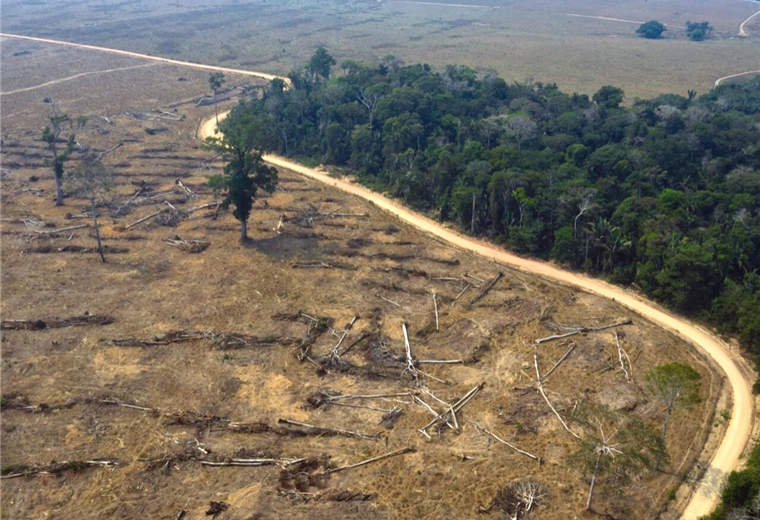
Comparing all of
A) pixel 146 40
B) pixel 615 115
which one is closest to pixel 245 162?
pixel 615 115

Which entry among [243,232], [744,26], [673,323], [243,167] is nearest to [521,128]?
[673,323]

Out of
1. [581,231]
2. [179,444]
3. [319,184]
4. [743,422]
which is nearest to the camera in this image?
[179,444]

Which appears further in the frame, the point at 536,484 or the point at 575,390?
the point at 575,390

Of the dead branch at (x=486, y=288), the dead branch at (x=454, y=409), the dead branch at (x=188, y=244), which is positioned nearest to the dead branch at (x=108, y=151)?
the dead branch at (x=188, y=244)

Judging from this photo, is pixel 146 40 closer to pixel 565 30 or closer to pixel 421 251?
pixel 565 30

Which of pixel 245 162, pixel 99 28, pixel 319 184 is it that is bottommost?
pixel 319 184

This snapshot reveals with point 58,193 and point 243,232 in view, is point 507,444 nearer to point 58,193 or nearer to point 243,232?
point 243,232
